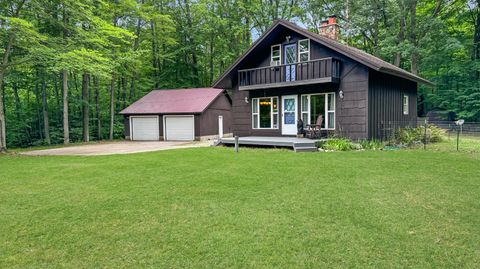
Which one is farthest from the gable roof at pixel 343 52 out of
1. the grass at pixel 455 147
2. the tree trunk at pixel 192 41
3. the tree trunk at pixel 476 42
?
the tree trunk at pixel 192 41

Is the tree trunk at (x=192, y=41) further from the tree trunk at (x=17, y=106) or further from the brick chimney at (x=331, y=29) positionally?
the brick chimney at (x=331, y=29)

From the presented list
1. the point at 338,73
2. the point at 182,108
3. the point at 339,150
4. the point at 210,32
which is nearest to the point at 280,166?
the point at 339,150

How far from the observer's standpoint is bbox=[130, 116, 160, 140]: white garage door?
808 inches

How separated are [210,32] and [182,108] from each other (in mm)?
9374

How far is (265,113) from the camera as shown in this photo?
14.2 metres

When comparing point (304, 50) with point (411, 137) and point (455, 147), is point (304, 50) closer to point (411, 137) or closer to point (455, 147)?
point (411, 137)

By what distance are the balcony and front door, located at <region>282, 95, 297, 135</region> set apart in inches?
41.2

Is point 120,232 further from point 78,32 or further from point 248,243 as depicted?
point 78,32

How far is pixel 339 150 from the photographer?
9828 mm

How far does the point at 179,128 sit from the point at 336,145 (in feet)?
40.6

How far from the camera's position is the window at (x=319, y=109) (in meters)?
12.0

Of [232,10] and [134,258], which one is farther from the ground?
[232,10]

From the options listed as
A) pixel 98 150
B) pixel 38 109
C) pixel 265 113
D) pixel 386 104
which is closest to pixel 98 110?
pixel 38 109

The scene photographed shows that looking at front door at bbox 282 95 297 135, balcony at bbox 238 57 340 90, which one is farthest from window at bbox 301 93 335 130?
balcony at bbox 238 57 340 90
